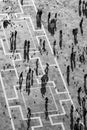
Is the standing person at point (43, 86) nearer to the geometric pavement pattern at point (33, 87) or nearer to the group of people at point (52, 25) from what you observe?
the geometric pavement pattern at point (33, 87)

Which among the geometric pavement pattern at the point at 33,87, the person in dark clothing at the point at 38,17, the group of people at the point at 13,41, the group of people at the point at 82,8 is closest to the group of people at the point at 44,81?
the geometric pavement pattern at the point at 33,87

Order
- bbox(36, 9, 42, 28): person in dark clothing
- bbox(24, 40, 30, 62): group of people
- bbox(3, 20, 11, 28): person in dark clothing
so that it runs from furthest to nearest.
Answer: bbox(36, 9, 42, 28): person in dark clothing → bbox(3, 20, 11, 28): person in dark clothing → bbox(24, 40, 30, 62): group of people

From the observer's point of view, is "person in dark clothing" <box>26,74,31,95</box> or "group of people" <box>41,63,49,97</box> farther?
"group of people" <box>41,63,49,97</box>

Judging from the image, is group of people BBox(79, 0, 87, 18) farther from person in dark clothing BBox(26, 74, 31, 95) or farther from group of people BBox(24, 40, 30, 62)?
person in dark clothing BBox(26, 74, 31, 95)

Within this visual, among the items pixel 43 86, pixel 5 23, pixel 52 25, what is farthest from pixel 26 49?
pixel 43 86

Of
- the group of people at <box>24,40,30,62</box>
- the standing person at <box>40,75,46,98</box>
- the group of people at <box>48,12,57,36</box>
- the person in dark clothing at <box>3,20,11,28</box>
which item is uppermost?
the person in dark clothing at <box>3,20,11,28</box>

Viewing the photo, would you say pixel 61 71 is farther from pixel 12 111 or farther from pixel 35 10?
pixel 35 10

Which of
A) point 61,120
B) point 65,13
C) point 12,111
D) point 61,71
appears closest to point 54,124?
point 61,120

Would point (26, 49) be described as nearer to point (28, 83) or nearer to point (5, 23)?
point (5, 23)

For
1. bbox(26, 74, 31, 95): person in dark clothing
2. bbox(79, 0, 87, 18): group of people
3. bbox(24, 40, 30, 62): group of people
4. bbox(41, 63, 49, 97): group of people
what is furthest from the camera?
bbox(79, 0, 87, 18): group of people

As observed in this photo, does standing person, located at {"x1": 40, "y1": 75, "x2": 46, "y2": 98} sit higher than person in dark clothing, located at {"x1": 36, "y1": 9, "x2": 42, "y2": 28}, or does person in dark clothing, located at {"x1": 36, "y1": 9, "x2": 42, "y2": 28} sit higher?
person in dark clothing, located at {"x1": 36, "y1": 9, "x2": 42, "y2": 28}

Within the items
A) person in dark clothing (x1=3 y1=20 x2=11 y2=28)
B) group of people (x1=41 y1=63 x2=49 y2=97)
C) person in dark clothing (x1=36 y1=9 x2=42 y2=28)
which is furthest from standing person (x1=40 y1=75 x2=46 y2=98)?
person in dark clothing (x1=3 y1=20 x2=11 y2=28)
